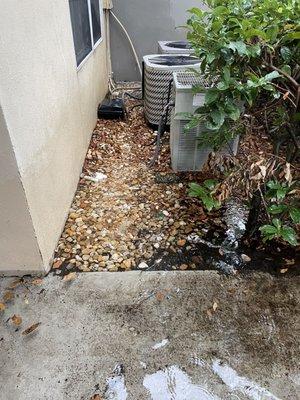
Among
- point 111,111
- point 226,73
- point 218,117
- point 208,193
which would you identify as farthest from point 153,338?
point 111,111

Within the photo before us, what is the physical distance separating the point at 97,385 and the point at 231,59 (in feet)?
5.45

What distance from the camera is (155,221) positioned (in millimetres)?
2318

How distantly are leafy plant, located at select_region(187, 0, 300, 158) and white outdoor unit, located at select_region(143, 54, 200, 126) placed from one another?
1492mm

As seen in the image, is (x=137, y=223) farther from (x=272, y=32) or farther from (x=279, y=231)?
(x=272, y=32)

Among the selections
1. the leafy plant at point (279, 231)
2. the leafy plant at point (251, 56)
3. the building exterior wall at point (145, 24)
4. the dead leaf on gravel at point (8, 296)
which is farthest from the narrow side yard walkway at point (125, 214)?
the building exterior wall at point (145, 24)

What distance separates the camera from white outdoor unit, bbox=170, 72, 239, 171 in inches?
94.2

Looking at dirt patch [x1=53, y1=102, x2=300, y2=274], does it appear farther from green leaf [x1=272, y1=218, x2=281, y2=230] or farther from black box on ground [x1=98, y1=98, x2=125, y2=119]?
black box on ground [x1=98, y1=98, x2=125, y2=119]

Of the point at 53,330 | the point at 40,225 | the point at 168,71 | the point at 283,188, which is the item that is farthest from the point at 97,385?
the point at 168,71

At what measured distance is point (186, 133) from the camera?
2.61 metres

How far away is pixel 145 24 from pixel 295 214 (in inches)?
172

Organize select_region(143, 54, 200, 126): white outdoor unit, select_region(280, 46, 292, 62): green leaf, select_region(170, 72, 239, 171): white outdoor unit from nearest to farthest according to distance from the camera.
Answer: select_region(280, 46, 292, 62): green leaf → select_region(170, 72, 239, 171): white outdoor unit → select_region(143, 54, 200, 126): white outdoor unit

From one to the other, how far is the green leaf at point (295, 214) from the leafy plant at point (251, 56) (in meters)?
0.36

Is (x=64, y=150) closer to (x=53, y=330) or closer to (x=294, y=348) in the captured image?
(x=53, y=330)

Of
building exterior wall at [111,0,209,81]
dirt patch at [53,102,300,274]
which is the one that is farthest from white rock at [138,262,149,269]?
building exterior wall at [111,0,209,81]
